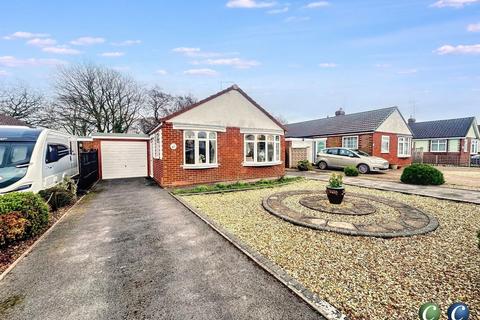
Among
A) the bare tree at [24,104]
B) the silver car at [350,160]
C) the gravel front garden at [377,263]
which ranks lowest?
the gravel front garden at [377,263]

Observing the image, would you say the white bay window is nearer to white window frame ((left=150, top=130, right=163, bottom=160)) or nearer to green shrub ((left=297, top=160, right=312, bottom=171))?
white window frame ((left=150, top=130, right=163, bottom=160))

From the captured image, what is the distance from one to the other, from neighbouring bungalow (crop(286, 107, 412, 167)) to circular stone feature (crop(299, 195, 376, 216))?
11842mm

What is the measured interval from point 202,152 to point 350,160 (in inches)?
442

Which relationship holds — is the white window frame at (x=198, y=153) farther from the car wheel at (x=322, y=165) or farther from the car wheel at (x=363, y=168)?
the car wheel at (x=363, y=168)

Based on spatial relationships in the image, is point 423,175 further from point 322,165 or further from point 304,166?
point 304,166

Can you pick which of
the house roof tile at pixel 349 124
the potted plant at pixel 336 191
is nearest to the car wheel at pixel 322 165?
the house roof tile at pixel 349 124

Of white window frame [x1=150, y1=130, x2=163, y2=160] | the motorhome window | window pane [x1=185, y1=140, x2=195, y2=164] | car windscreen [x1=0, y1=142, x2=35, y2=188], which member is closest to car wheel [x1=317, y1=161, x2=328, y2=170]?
window pane [x1=185, y1=140, x2=195, y2=164]

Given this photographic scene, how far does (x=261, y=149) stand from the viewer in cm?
1224

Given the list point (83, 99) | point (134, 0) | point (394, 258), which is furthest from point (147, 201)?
point (83, 99)

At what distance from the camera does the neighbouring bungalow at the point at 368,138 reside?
1821 centimetres

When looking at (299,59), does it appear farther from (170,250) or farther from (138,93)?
(138,93)

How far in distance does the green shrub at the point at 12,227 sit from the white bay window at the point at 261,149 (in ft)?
28.5

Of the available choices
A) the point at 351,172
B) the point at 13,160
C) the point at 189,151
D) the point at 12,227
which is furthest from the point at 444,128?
the point at 13,160

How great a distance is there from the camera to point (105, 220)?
18.9ft
